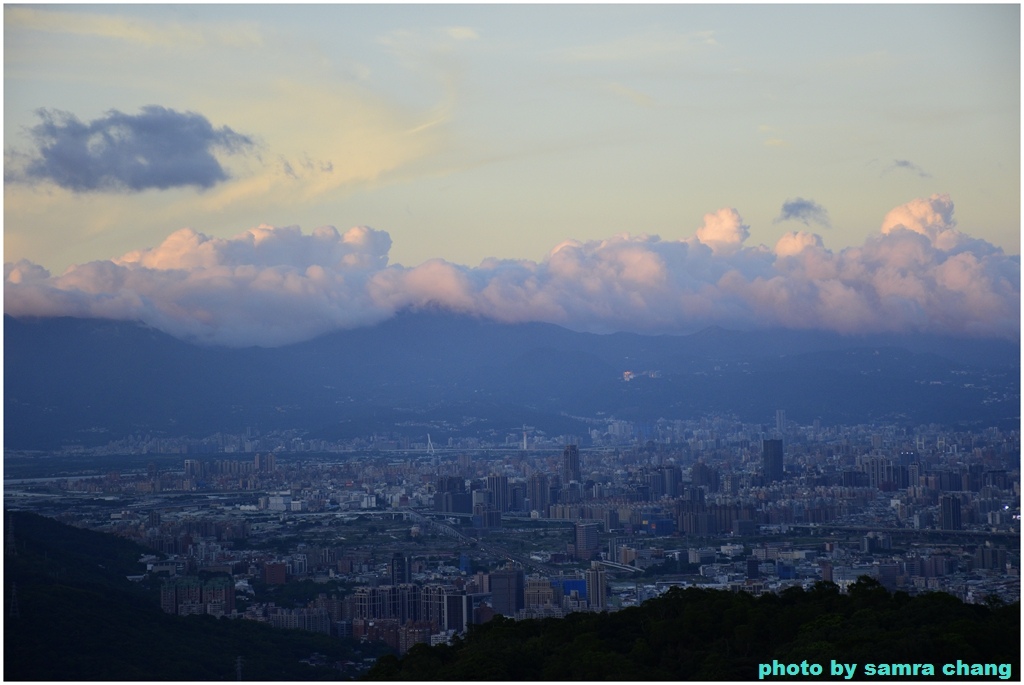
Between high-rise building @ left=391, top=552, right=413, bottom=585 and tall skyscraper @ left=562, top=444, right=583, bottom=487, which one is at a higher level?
tall skyscraper @ left=562, top=444, right=583, bottom=487

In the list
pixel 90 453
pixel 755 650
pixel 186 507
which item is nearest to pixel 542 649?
pixel 755 650

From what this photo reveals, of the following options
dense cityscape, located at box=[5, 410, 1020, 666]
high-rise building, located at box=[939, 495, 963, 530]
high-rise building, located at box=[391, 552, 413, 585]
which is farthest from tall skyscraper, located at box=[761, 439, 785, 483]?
high-rise building, located at box=[391, 552, 413, 585]

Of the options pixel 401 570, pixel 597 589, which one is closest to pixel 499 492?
pixel 401 570

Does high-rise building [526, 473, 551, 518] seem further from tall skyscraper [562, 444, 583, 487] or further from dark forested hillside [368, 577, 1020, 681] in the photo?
dark forested hillside [368, 577, 1020, 681]

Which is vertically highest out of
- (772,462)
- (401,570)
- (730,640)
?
(730,640)

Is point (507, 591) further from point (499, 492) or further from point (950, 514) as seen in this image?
point (499, 492)

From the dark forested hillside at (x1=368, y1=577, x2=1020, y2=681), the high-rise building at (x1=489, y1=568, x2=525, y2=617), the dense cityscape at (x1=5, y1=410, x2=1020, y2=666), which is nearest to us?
the dark forested hillside at (x1=368, y1=577, x2=1020, y2=681)
